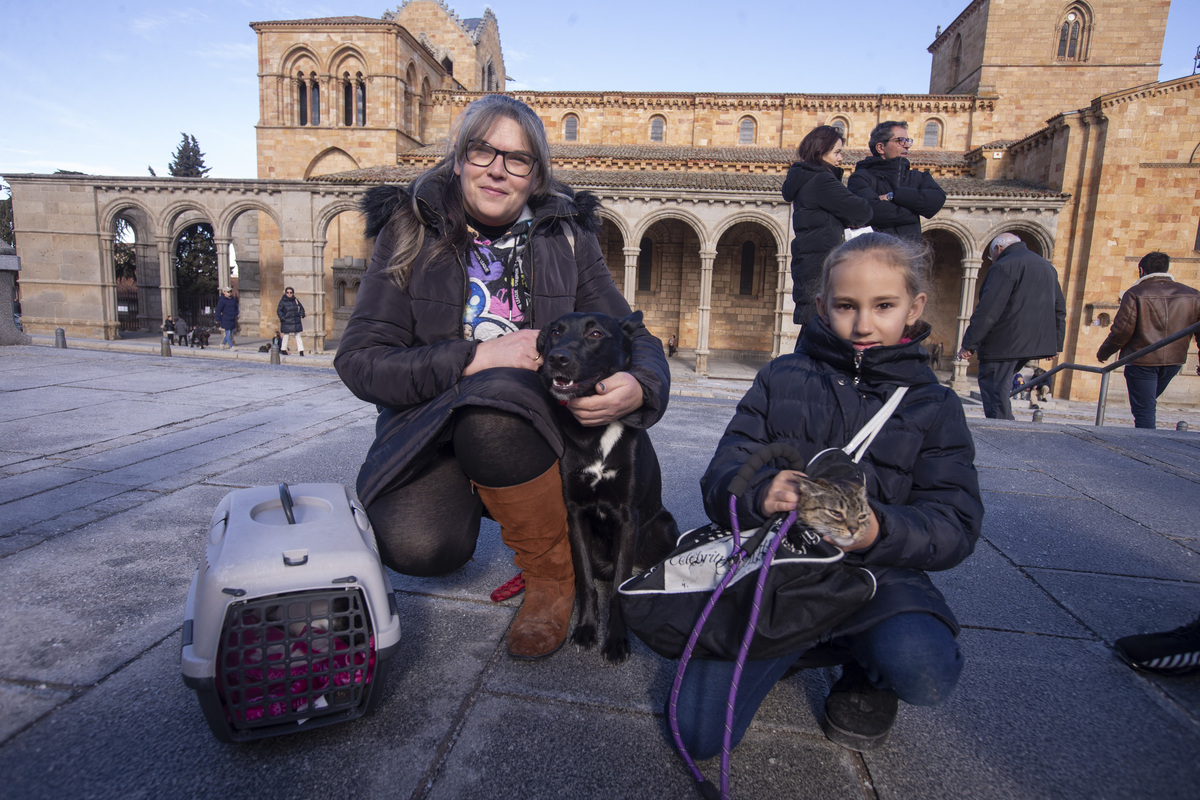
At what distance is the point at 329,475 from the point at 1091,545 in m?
3.58

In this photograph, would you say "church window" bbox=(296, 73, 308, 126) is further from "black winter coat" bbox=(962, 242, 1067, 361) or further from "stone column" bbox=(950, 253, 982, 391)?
"black winter coat" bbox=(962, 242, 1067, 361)

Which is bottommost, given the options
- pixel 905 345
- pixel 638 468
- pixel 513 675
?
pixel 513 675

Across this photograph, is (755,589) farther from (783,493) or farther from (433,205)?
(433,205)

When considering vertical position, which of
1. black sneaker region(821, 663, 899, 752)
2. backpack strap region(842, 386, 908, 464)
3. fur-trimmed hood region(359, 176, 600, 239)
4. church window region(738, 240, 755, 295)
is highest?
church window region(738, 240, 755, 295)

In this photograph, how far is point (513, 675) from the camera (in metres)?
1.53

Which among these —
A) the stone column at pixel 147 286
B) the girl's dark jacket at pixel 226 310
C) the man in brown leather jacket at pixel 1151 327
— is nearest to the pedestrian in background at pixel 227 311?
the girl's dark jacket at pixel 226 310

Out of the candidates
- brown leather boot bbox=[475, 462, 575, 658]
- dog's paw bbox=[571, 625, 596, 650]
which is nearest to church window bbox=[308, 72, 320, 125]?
brown leather boot bbox=[475, 462, 575, 658]

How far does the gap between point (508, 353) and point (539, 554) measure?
61cm

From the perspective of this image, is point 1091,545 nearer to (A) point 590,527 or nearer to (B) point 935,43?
(A) point 590,527

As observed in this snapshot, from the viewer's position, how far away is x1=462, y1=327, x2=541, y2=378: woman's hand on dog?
172cm

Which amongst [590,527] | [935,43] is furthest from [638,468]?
[935,43]

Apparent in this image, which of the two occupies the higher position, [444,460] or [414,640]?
[444,460]

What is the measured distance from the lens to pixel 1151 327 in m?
5.54

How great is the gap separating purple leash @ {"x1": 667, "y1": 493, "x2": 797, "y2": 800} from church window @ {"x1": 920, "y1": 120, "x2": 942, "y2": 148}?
2732 centimetres
